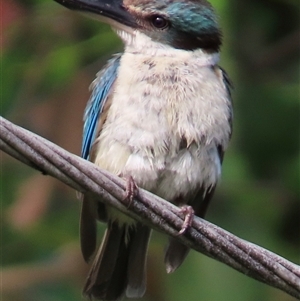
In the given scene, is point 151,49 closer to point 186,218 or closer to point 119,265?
point 186,218

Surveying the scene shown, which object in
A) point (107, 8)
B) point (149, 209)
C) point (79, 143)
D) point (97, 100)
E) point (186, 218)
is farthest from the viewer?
point (79, 143)

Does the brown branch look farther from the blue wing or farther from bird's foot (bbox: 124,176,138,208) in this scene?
the blue wing

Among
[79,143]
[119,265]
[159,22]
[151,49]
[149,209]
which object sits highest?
[159,22]

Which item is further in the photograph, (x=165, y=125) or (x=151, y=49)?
(x=151, y=49)

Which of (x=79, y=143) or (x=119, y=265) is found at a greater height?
(x=79, y=143)

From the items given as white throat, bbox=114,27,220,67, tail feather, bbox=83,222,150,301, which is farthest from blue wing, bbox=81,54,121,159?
tail feather, bbox=83,222,150,301

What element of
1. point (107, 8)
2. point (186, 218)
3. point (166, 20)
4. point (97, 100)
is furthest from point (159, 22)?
point (186, 218)

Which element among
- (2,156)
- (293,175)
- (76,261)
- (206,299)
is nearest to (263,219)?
(293,175)

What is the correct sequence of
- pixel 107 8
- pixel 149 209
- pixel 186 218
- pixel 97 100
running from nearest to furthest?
1. pixel 149 209
2. pixel 186 218
3. pixel 107 8
4. pixel 97 100

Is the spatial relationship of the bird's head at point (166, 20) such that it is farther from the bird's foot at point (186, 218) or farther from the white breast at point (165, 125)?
the bird's foot at point (186, 218)
